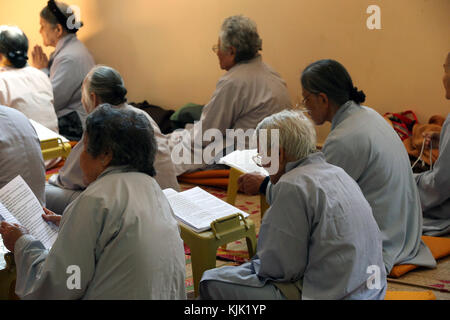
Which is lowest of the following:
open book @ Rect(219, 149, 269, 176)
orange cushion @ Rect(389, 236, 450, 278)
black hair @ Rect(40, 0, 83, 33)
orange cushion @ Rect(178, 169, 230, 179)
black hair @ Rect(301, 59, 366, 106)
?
orange cushion @ Rect(389, 236, 450, 278)

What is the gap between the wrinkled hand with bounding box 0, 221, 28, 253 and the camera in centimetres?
199

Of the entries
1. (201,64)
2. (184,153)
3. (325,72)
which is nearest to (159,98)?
(201,64)

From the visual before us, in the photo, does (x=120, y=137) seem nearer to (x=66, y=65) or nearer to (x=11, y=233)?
(x=11, y=233)

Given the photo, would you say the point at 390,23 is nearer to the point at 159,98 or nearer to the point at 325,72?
the point at 325,72

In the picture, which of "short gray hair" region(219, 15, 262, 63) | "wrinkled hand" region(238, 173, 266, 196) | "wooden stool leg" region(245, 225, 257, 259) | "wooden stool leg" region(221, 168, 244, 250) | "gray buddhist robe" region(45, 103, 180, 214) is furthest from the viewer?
"short gray hair" region(219, 15, 262, 63)

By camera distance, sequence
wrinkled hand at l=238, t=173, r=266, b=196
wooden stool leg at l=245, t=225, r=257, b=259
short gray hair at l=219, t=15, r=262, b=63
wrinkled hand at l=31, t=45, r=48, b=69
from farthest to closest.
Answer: wrinkled hand at l=31, t=45, r=48, b=69 → short gray hair at l=219, t=15, r=262, b=63 → wrinkled hand at l=238, t=173, r=266, b=196 → wooden stool leg at l=245, t=225, r=257, b=259

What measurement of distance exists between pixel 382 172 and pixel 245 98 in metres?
1.60

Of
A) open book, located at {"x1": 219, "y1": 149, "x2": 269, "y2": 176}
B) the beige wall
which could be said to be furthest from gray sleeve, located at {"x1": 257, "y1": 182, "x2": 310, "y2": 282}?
the beige wall

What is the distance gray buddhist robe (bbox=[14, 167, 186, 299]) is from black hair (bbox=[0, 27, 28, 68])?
2980 millimetres

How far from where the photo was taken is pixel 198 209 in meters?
2.69
